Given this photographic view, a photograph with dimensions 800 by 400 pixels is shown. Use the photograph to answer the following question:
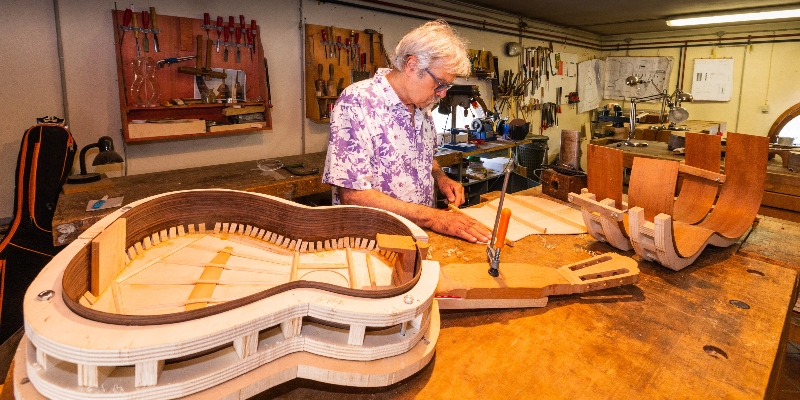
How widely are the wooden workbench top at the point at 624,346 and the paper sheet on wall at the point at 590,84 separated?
9.03 meters

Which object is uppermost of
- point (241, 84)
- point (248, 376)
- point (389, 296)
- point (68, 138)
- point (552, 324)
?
point (241, 84)

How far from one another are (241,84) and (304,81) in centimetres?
82

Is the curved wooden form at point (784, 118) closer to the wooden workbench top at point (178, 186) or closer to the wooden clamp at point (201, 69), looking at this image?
the wooden workbench top at point (178, 186)

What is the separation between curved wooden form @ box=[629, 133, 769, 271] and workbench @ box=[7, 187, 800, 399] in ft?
0.30

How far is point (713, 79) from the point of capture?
923cm

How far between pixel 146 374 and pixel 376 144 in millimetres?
1766

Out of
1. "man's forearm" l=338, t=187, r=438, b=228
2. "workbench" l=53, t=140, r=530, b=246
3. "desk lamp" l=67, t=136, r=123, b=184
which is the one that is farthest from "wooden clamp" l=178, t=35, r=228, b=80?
"man's forearm" l=338, t=187, r=438, b=228

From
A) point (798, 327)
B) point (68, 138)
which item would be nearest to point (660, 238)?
point (798, 327)

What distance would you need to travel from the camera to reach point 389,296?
3.36ft

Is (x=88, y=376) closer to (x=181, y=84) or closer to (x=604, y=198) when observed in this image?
(x=604, y=198)

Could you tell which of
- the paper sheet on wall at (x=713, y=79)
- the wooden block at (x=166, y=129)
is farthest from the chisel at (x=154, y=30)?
the paper sheet on wall at (x=713, y=79)

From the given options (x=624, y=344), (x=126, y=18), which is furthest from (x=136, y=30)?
(x=624, y=344)

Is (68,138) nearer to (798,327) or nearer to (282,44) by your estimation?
(282,44)

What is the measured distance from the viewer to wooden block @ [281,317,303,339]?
Result: 100 centimetres
